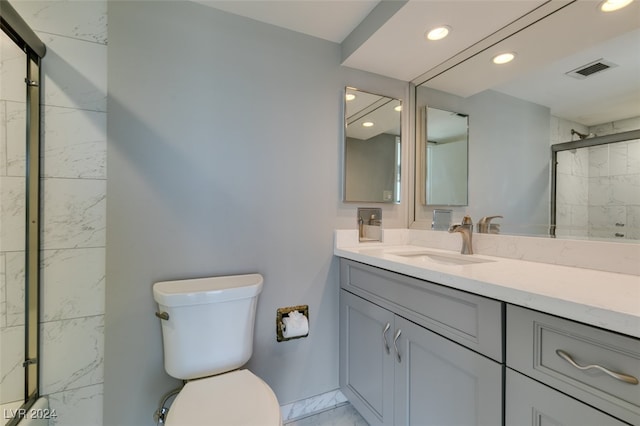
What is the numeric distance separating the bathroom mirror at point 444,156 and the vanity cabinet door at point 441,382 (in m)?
0.93

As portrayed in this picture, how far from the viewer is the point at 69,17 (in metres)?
1.15

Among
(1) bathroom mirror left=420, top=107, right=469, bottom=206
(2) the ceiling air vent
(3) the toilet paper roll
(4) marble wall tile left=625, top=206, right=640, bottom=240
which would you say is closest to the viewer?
(4) marble wall tile left=625, top=206, right=640, bottom=240

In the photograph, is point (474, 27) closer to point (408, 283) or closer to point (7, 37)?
point (408, 283)

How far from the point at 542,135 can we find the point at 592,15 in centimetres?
48

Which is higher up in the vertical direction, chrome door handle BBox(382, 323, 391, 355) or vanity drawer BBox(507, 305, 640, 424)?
vanity drawer BBox(507, 305, 640, 424)

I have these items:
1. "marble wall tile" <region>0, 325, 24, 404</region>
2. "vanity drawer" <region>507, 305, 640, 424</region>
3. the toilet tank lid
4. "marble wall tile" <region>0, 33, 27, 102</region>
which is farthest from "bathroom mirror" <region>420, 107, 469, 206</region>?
"marble wall tile" <region>0, 325, 24, 404</region>

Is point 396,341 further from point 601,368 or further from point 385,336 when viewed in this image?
point 601,368

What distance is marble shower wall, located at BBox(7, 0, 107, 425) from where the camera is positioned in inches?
44.3

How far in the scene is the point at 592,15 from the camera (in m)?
1.11

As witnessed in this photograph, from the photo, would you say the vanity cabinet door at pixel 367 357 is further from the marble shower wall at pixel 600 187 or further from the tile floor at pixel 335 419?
the marble shower wall at pixel 600 187

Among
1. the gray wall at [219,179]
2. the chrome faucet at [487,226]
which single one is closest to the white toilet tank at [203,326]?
the gray wall at [219,179]

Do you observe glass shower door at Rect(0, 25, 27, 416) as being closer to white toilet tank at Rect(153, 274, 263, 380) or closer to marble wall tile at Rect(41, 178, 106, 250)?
marble wall tile at Rect(41, 178, 106, 250)

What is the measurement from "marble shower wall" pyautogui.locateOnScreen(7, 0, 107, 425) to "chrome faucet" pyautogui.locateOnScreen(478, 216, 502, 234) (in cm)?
184

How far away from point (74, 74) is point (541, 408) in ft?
6.55
